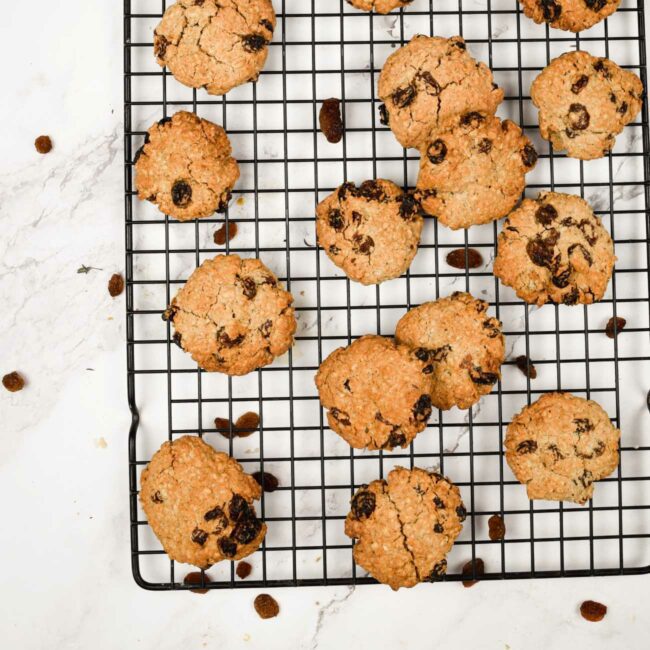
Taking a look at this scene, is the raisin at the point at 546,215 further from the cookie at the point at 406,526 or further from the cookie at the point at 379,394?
the cookie at the point at 406,526

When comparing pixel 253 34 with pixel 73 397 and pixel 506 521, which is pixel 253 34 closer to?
pixel 73 397

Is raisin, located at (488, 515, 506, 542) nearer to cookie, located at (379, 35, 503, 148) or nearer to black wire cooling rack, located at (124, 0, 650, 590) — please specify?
black wire cooling rack, located at (124, 0, 650, 590)

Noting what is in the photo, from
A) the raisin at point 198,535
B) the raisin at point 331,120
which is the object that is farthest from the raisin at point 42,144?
the raisin at point 198,535

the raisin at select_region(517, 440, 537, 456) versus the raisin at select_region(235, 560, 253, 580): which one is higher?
the raisin at select_region(517, 440, 537, 456)

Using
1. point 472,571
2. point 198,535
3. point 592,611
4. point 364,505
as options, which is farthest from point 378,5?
point 592,611

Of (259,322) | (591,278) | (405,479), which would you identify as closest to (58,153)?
(259,322)

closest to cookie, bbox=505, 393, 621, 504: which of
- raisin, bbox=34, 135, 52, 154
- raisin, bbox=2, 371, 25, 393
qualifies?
raisin, bbox=2, 371, 25, 393

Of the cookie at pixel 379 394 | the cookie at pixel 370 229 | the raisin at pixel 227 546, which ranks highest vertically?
the cookie at pixel 370 229
